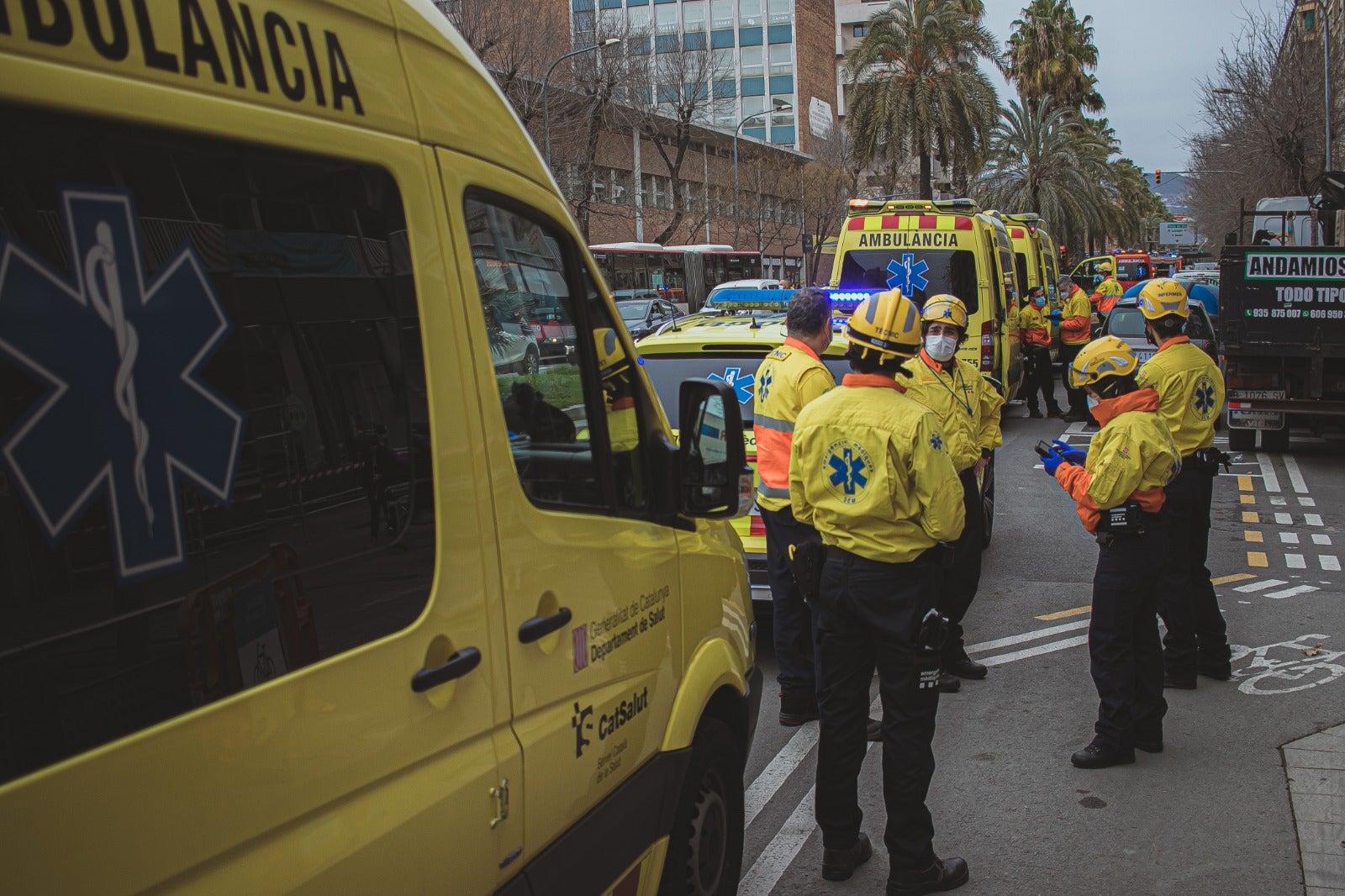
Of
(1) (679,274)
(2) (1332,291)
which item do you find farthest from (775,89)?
(2) (1332,291)

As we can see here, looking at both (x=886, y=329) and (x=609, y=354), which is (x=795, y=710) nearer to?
(x=886, y=329)

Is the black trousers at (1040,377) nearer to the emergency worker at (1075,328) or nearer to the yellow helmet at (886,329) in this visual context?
the emergency worker at (1075,328)

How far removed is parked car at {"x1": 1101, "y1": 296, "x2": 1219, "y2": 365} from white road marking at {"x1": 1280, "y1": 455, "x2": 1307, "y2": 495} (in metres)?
2.30

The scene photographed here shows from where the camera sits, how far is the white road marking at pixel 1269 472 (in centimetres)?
1195

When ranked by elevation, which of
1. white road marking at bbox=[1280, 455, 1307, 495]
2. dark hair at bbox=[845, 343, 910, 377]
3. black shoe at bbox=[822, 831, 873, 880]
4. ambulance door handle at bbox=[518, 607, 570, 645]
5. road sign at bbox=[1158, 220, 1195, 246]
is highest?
road sign at bbox=[1158, 220, 1195, 246]

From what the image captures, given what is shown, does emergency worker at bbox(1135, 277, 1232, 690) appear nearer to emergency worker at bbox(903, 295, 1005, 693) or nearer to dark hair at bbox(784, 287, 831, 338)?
emergency worker at bbox(903, 295, 1005, 693)

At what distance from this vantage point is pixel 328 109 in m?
1.99

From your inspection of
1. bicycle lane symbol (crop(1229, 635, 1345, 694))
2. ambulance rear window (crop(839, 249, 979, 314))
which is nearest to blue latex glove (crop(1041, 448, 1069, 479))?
bicycle lane symbol (crop(1229, 635, 1345, 694))

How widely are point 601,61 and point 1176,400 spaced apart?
33.8 meters

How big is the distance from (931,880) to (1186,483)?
8.90 ft

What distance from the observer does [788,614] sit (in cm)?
554

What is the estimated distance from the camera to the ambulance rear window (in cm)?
1396

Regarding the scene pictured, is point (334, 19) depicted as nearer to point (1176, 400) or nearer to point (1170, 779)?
point (1170, 779)

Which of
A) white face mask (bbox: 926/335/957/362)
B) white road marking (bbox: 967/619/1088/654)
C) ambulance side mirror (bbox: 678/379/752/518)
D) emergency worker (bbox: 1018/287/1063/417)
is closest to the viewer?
ambulance side mirror (bbox: 678/379/752/518)
